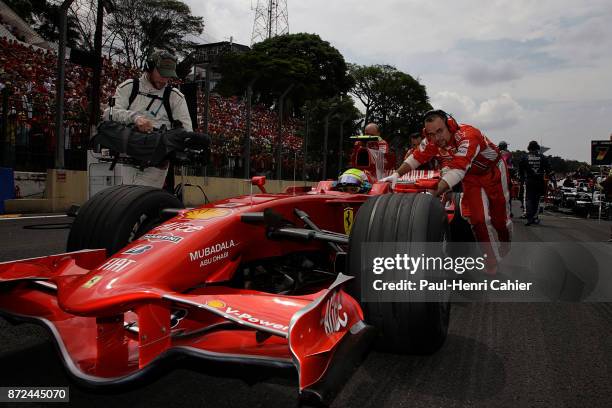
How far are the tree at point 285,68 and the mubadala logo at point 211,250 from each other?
40.0 m

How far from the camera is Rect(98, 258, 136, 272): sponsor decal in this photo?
2033 millimetres

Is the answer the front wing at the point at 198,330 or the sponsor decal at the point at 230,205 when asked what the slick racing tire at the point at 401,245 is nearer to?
the front wing at the point at 198,330

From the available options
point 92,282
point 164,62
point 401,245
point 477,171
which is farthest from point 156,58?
point 477,171

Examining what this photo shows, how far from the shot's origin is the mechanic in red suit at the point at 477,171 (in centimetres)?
413

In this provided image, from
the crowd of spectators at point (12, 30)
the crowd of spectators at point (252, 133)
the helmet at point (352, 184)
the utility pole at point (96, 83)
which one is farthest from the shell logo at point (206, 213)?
the crowd of spectators at point (12, 30)

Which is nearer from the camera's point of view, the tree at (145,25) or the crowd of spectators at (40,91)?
the crowd of spectators at (40,91)

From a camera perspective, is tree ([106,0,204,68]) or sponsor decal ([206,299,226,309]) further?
tree ([106,0,204,68])

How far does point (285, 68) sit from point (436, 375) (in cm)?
4335

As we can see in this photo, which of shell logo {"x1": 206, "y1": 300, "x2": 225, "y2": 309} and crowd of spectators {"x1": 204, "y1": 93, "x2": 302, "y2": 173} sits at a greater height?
crowd of spectators {"x1": 204, "y1": 93, "x2": 302, "y2": 173}

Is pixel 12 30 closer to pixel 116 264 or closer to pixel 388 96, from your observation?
pixel 116 264

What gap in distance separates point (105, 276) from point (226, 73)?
43554 millimetres

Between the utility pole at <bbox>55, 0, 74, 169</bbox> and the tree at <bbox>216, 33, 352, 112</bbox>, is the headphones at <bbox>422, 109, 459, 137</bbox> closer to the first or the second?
the utility pole at <bbox>55, 0, 74, 169</bbox>

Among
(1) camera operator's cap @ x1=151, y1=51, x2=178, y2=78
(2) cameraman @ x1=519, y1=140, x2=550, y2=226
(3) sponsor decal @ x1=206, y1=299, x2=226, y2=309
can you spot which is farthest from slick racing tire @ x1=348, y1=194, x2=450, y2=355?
(2) cameraman @ x1=519, y1=140, x2=550, y2=226

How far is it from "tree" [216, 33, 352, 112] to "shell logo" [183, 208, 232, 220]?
130 ft
